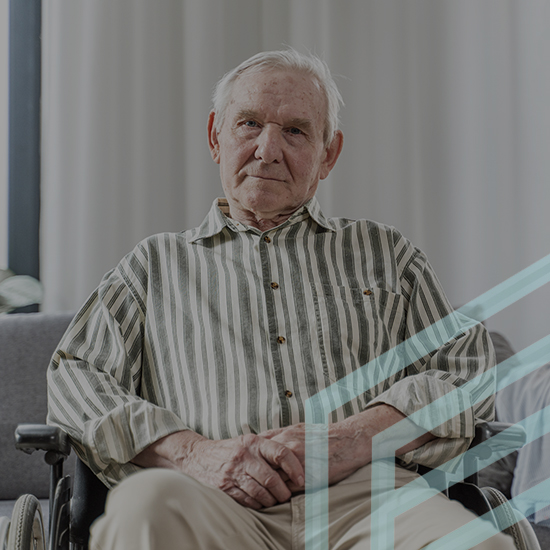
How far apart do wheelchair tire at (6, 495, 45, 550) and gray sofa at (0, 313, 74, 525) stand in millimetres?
551

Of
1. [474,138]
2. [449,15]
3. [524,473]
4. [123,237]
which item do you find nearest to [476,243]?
[474,138]

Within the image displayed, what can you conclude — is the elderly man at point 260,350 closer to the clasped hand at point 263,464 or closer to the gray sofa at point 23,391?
the clasped hand at point 263,464

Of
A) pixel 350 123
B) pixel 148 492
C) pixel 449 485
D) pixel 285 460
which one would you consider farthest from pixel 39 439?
pixel 350 123

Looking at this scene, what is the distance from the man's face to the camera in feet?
4.45

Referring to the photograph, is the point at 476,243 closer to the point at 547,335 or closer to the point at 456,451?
the point at 547,335

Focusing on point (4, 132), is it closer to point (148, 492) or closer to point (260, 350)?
point (260, 350)

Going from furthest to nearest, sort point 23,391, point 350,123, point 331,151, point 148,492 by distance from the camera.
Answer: point 350,123, point 23,391, point 331,151, point 148,492

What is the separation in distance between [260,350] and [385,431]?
0.26 metres

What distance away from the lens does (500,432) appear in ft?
3.45

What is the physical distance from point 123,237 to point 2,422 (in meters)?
0.86

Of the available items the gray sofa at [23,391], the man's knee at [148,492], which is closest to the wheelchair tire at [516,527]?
the man's knee at [148,492]

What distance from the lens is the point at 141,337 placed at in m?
1.28

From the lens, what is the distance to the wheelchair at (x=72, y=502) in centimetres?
97

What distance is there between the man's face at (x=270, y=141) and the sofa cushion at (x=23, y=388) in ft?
2.28
